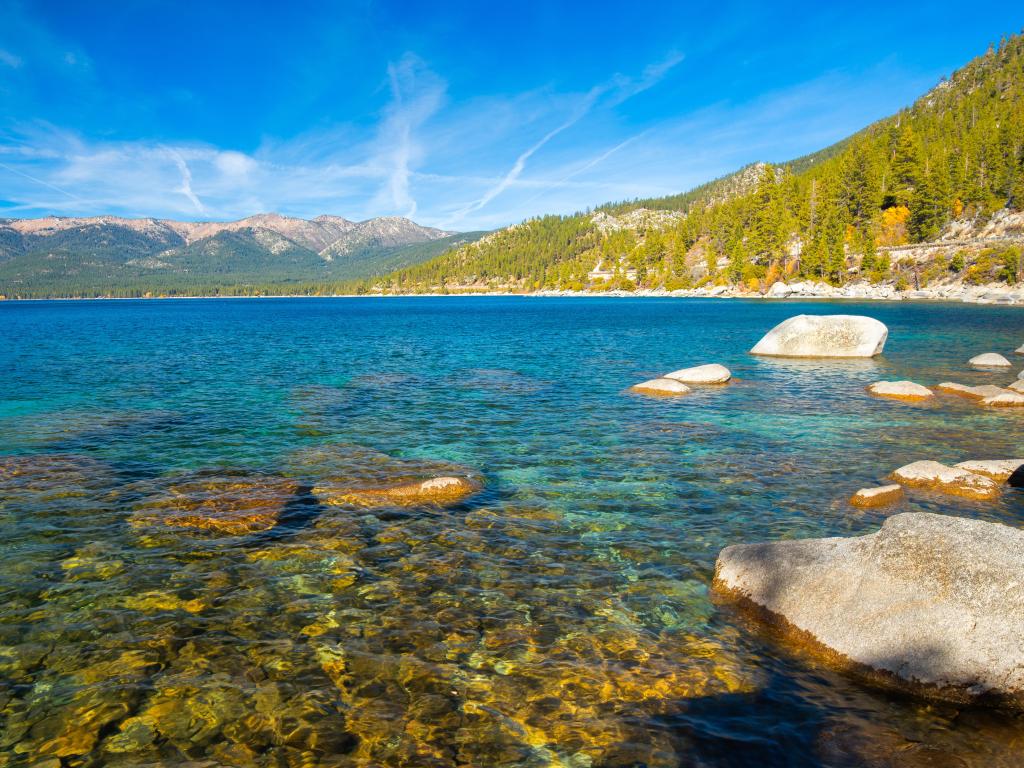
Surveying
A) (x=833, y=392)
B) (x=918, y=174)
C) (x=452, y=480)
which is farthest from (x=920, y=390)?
(x=918, y=174)

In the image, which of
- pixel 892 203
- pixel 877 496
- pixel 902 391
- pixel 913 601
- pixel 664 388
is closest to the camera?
pixel 913 601

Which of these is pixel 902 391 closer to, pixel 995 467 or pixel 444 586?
pixel 995 467

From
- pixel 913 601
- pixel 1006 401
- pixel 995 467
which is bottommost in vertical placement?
pixel 1006 401

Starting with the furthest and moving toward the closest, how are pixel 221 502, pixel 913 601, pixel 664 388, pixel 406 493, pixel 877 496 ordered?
pixel 664 388 → pixel 406 493 → pixel 221 502 → pixel 877 496 → pixel 913 601

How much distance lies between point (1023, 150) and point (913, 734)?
622 ft

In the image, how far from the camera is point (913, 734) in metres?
6.09

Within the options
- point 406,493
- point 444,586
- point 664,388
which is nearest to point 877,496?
point 444,586

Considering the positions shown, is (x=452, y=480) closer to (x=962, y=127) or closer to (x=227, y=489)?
(x=227, y=489)

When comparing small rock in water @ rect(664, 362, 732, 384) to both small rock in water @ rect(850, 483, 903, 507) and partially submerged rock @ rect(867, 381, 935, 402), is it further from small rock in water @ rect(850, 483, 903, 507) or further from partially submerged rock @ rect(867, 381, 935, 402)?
small rock in water @ rect(850, 483, 903, 507)

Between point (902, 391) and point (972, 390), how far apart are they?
275 centimetres

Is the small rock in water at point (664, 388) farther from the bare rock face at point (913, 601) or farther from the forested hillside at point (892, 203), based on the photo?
the forested hillside at point (892, 203)

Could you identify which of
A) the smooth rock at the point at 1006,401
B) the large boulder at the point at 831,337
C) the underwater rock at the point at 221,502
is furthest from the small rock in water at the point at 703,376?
the underwater rock at the point at 221,502

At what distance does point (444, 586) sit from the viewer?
931 centimetres

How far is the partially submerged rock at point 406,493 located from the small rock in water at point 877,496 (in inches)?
352
